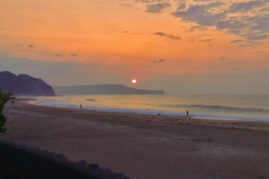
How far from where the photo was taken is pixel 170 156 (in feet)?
38.0

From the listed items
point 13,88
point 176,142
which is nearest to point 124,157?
point 176,142

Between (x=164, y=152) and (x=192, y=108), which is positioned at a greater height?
(x=192, y=108)

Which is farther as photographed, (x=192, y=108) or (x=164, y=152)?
(x=192, y=108)

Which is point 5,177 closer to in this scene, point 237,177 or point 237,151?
point 237,177

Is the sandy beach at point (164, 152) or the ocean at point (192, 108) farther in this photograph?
the ocean at point (192, 108)

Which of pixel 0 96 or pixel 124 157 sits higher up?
pixel 0 96

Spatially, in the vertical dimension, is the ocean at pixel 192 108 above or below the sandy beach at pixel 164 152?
above

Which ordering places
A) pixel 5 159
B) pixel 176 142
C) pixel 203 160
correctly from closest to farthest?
pixel 5 159 < pixel 203 160 < pixel 176 142

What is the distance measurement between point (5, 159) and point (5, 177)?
0.77m

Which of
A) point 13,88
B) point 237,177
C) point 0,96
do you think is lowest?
point 237,177

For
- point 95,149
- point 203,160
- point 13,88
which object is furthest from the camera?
point 13,88

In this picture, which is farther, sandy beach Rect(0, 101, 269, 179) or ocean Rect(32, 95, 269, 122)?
ocean Rect(32, 95, 269, 122)

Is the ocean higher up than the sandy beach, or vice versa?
the ocean

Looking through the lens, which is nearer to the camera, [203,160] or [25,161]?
[25,161]
